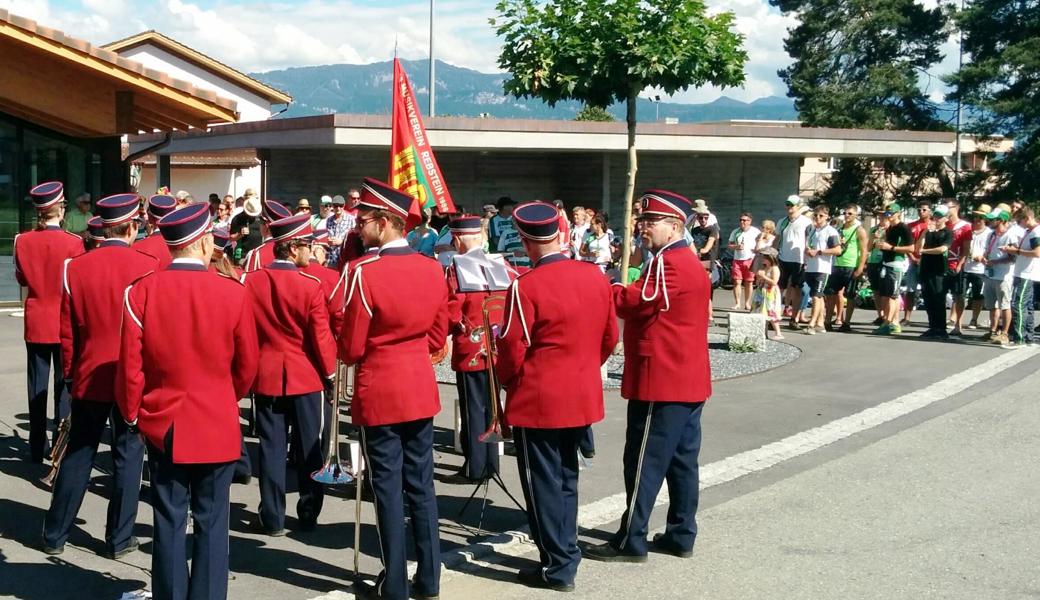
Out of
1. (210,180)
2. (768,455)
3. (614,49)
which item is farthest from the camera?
(210,180)

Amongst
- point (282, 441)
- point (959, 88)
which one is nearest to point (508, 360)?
point (282, 441)

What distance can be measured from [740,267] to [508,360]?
12533 mm

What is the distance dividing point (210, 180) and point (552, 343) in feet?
125

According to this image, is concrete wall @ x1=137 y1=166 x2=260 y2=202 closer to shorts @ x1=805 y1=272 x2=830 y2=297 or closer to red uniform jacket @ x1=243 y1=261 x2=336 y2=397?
shorts @ x1=805 y1=272 x2=830 y2=297

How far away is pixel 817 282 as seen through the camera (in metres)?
16.3

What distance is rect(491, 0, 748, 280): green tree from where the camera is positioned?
12.3m

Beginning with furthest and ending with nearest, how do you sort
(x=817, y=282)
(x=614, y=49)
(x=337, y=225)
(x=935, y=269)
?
(x=337, y=225) < (x=817, y=282) < (x=935, y=269) < (x=614, y=49)

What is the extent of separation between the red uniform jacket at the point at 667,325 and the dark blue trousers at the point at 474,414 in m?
1.84

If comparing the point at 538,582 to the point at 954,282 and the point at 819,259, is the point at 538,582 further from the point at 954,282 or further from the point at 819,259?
the point at 954,282

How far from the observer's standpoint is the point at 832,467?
8.54 m

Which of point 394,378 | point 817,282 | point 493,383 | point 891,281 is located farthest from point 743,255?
point 394,378

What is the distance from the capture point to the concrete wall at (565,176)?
23.8m

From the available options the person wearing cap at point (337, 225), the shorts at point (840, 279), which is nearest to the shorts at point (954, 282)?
the shorts at point (840, 279)

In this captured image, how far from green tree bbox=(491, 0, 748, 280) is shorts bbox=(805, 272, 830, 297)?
443 cm
